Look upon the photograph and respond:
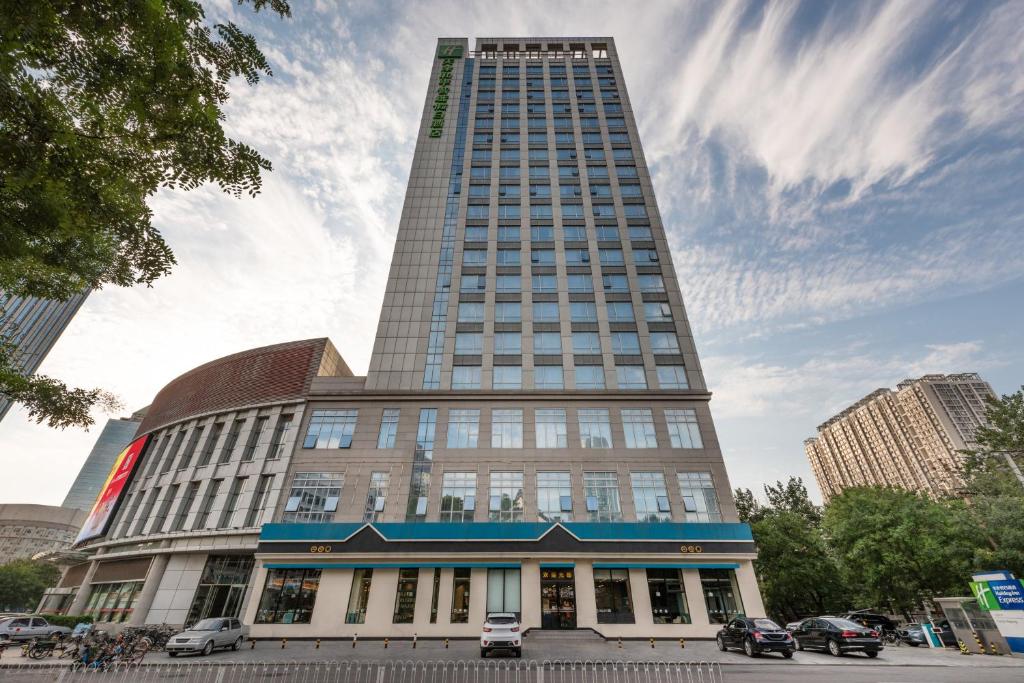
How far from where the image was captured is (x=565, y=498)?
29453mm

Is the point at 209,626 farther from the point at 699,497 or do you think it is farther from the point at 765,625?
the point at 699,497

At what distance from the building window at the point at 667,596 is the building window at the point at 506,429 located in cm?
1212

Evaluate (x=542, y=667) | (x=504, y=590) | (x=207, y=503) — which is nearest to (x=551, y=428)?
(x=504, y=590)

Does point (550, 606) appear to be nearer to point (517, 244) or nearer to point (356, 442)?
point (356, 442)

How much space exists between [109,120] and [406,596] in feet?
91.8

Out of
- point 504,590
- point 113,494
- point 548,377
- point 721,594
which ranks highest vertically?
point 548,377

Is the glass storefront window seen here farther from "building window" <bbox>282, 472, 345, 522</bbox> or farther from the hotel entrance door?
the hotel entrance door

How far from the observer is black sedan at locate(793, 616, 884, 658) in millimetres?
18422

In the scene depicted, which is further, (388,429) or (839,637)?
(388,429)

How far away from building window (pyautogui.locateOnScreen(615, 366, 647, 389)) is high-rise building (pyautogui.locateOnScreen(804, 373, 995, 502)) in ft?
383

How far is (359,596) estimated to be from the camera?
88.8 feet

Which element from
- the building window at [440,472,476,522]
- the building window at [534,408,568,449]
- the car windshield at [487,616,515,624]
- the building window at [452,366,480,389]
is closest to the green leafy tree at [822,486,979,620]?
the building window at [534,408,568,449]

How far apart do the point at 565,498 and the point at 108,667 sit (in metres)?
23.1

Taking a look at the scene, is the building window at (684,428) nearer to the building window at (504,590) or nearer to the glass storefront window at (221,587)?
the building window at (504,590)
